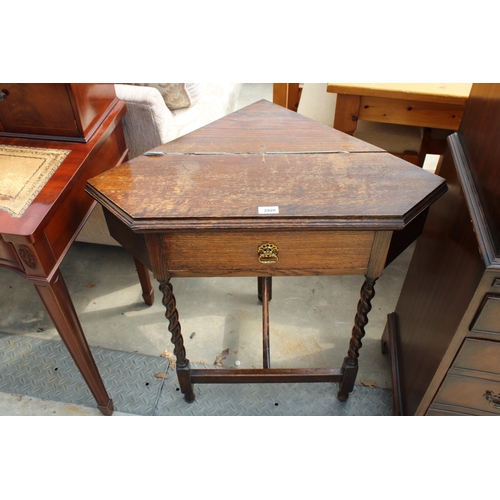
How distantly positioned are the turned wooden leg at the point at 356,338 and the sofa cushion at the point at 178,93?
4.61 ft

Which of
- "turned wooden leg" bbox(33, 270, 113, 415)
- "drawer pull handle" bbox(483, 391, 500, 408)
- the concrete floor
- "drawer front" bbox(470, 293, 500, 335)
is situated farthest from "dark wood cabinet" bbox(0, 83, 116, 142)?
"drawer pull handle" bbox(483, 391, 500, 408)

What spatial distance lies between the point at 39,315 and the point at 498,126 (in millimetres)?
1994

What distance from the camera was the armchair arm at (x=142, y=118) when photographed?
1710 millimetres

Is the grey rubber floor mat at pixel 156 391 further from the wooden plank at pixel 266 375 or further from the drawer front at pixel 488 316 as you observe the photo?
the drawer front at pixel 488 316

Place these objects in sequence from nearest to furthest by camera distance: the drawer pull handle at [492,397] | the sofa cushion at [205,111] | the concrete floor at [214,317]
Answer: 1. the drawer pull handle at [492,397]
2. the concrete floor at [214,317]
3. the sofa cushion at [205,111]

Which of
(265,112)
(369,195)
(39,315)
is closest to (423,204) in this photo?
(369,195)

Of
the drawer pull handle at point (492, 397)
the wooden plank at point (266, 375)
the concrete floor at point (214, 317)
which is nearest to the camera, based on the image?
the drawer pull handle at point (492, 397)

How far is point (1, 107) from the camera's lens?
4.54ft

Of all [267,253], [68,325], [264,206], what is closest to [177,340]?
[68,325]

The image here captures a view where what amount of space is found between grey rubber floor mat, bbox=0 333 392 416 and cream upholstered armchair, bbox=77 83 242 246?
605mm

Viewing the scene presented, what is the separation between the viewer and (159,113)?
176 centimetres

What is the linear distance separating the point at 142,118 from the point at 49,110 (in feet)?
1.41

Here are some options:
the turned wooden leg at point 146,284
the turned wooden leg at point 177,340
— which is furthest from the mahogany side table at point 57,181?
the turned wooden leg at point 146,284

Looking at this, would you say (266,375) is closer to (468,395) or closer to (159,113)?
(468,395)
